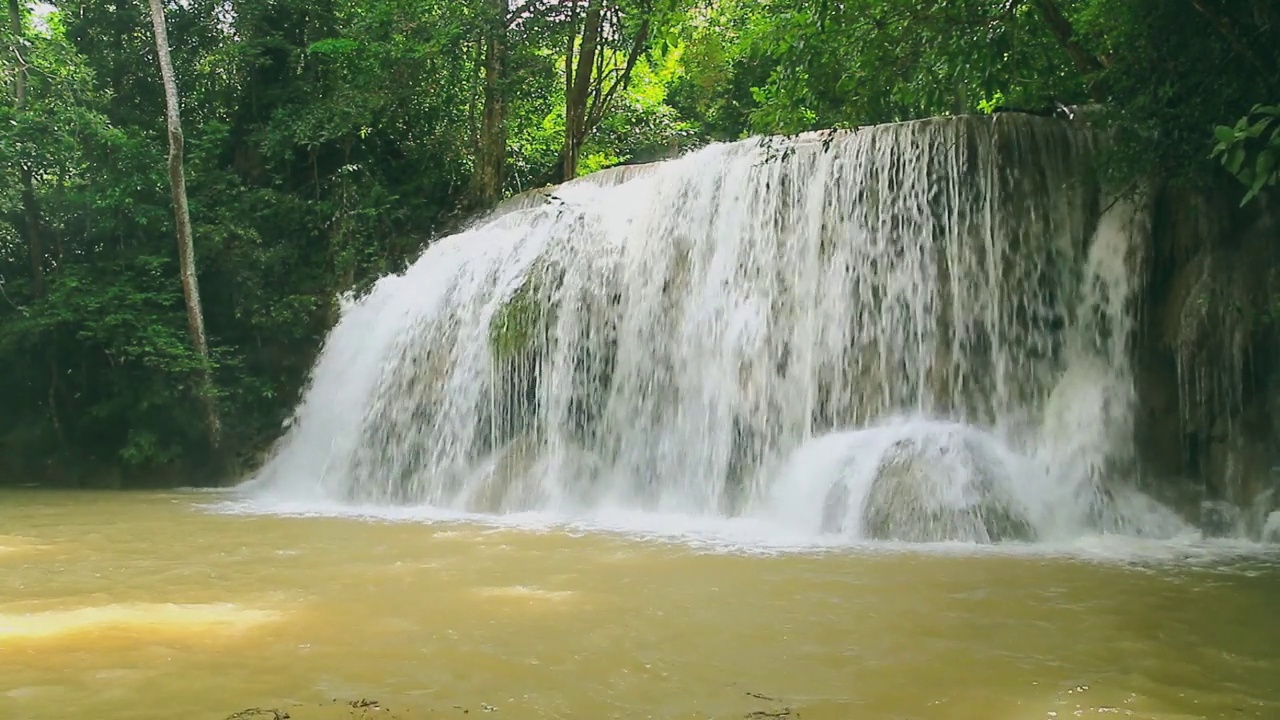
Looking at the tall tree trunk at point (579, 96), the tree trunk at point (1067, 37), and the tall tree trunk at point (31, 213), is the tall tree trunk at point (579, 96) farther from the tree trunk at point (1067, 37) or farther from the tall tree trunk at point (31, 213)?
the tree trunk at point (1067, 37)

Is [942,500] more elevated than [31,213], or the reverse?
[31,213]

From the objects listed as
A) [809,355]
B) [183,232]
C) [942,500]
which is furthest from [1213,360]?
[183,232]

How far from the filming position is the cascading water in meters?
7.79

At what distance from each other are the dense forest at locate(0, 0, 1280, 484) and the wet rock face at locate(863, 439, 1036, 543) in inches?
107

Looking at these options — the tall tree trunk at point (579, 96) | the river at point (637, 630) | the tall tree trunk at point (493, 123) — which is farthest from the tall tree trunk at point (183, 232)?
the river at point (637, 630)

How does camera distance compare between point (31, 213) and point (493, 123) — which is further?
point (493, 123)

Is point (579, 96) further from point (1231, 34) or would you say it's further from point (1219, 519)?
point (1219, 519)

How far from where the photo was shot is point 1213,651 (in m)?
3.90

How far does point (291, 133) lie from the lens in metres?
14.9

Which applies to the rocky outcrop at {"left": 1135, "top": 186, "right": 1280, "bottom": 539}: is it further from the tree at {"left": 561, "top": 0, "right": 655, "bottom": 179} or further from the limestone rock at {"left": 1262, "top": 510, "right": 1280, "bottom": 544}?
the tree at {"left": 561, "top": 0, "right": 655, "bottom": 179}

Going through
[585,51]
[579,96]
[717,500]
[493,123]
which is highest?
[585,51]

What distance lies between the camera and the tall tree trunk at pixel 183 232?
41.8 feet

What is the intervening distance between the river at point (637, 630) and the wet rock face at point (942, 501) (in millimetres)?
314

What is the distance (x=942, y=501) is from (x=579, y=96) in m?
11.1
